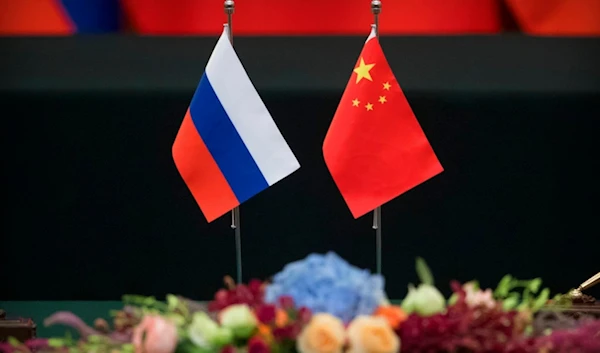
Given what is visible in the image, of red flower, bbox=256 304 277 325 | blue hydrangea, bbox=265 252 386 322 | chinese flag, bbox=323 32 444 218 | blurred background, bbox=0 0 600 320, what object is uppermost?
blurred background, bbox=0 0 600 320

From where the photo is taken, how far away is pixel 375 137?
10.6 feet

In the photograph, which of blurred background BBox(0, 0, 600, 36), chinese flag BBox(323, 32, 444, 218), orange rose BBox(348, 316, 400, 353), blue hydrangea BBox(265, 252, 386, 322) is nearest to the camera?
orange rose BBox(348, 316, 400, 353)

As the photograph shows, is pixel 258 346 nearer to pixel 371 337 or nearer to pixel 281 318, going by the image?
pixel 281 318

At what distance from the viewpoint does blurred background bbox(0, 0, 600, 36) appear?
4414 mm

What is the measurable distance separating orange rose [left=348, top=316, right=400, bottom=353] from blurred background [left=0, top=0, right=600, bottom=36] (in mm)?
3078

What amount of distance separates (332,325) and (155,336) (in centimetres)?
30

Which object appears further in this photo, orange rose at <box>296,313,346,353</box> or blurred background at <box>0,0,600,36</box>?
blurred background at <box>0,0,600,36</box>

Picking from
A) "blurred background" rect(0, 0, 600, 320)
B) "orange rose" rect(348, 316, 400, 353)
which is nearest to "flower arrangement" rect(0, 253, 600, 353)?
"orange rose" rect(348, 316, 400, 353)

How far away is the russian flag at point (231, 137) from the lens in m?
3.26

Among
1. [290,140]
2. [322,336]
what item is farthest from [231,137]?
[322,336]

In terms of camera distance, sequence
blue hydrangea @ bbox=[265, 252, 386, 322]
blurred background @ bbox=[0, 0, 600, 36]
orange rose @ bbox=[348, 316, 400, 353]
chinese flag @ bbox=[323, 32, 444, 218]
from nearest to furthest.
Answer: orange rose @ bbox=[348, 316, 400, 353]
blue hydrangea @ bbox=[265, 252, 386, 322]
chinese flag @ bbox=[323, 32, 444, 218]
blurred background @ bbox=[0, 0, 600, 36]

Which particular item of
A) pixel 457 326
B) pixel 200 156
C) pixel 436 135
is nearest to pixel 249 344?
pixel 457 326

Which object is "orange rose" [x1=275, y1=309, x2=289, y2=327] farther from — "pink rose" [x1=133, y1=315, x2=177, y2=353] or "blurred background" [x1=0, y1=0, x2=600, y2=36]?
"blurred background" [x1=0, y1=0, x2=600, y2=36]

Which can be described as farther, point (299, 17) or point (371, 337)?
point (299, 17)
